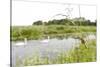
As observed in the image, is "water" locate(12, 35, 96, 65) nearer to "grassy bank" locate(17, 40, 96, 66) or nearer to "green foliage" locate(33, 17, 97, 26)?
"grassy bank" locate(17, 40, 96, 66)

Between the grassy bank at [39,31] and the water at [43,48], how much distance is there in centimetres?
6

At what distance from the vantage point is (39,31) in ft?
6.30

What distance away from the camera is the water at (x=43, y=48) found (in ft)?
6.04

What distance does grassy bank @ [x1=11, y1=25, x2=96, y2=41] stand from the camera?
1.85 metres

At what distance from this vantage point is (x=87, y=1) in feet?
6.85

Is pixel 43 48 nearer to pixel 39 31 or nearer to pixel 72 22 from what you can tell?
pixel 39 31

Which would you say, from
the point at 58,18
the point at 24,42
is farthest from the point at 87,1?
the point at 24,42

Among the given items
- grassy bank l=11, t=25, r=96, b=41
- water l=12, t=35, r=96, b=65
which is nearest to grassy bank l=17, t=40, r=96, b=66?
→ water l=12, t=35, r=96, b=65

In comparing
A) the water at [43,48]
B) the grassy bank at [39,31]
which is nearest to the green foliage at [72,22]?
the grassy bank at [39,31]

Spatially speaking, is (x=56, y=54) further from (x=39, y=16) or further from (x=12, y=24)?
(x=12, y=24)

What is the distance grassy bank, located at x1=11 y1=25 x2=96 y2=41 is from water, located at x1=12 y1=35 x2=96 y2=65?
0.06 metres

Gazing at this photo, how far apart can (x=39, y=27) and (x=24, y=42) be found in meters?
0.23

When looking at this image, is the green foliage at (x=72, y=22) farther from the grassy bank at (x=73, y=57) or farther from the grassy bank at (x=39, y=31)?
the grassy bank at (x=73, y=57)
